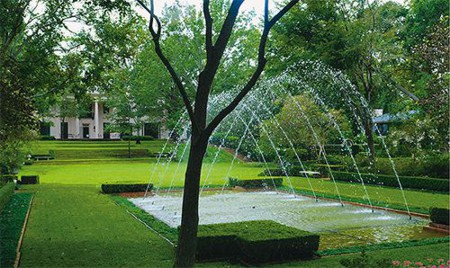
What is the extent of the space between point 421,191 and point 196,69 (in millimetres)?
23534

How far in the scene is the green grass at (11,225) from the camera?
8.60 metres

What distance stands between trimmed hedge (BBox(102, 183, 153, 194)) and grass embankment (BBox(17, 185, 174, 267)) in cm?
316

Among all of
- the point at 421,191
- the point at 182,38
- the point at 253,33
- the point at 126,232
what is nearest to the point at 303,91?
the point at 253,33

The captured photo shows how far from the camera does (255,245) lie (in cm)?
843

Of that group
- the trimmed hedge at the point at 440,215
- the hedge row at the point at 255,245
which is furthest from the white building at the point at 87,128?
the hedge row at the point at 255,245

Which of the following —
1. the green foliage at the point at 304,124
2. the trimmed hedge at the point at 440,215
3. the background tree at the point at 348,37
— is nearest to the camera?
the trimmed hedge at the point at 440,215

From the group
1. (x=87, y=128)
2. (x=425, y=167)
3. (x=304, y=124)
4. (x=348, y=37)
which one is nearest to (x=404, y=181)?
(x=425, y=167)

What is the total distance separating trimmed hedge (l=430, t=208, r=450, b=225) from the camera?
1157 centimetres

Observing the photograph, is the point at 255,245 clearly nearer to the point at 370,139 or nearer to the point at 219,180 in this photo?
the point at 219,180

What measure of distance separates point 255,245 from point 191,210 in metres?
2.82

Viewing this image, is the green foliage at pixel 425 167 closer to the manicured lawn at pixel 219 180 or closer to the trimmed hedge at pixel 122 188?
the manicured lawn at pixel 219 180

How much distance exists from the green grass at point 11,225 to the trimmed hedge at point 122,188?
2.97m

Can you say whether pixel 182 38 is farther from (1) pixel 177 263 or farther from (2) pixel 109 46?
(1) pixel 177 263

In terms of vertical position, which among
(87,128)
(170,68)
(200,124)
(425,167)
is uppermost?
(87,128)
